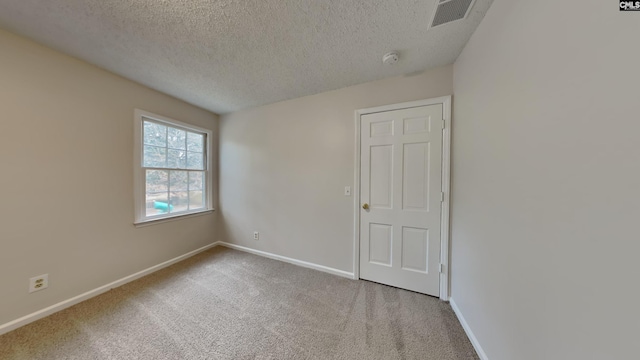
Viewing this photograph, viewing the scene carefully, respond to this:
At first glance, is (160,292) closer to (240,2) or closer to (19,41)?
(19,41)

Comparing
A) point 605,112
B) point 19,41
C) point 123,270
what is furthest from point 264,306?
point 19,41

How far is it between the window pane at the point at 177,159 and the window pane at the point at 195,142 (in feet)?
0.50

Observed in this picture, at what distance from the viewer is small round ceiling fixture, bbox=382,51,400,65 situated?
172 cm

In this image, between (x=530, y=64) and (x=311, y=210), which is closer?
(x=530, y=64)

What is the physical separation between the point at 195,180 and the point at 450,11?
353 centimetres

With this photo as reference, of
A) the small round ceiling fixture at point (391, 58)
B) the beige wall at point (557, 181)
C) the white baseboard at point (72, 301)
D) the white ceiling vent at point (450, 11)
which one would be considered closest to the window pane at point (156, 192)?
the white baseboard at point (72, 301)

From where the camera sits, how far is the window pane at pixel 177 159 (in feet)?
8.81

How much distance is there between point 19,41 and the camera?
1.55 meters

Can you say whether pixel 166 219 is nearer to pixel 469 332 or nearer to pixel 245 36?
pixel 245 36

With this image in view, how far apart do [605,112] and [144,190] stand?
3578 mm

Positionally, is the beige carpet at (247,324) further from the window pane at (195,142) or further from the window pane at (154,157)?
the window pane at (195,142)

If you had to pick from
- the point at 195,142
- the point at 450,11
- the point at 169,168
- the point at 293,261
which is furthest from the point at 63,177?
the point at 450,11

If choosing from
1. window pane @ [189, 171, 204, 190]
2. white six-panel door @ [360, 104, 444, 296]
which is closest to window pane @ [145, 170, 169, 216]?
window pane @ [189, 171, 204, 190]

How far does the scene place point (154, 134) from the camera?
2.50m
